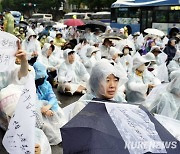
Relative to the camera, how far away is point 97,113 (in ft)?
7.92

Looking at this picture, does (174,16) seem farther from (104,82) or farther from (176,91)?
(104,82)

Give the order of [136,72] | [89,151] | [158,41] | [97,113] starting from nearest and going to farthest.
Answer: [89,151] < [97,113] < [136,72] < [158,41]

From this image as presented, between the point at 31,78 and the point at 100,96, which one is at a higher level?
the point at 31,78

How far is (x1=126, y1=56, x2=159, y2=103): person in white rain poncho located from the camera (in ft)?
19.9

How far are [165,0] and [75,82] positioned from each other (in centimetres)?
1281

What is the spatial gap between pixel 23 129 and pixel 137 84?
153 inches

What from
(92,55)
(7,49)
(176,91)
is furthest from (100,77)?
(92,55)

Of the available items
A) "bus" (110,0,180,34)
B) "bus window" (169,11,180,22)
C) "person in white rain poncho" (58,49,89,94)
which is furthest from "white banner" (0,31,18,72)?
"bus window" (169,11,180,22)

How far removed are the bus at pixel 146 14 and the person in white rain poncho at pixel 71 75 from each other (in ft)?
38.8

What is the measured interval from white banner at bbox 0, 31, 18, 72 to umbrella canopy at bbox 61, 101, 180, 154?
58cm

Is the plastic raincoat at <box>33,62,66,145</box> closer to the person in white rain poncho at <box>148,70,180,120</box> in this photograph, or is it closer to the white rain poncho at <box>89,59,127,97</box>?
the person in white rain poncho at <box>148,70,180,120</box>

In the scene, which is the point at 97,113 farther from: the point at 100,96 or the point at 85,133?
the point at 100,96

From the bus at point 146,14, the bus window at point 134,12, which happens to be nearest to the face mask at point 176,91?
the bus at point 146,14

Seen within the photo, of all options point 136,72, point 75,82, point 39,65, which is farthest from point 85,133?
point 75,82
